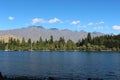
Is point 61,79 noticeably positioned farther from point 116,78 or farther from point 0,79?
point 0,79

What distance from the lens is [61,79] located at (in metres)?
77.1

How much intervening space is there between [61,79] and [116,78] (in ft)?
53.3

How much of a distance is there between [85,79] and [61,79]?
21.9ft

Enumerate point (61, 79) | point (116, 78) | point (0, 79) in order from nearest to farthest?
point (0, 79) → point (61, 79) → point (116, 78)

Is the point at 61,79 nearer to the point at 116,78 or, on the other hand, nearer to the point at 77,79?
the point at 77,79

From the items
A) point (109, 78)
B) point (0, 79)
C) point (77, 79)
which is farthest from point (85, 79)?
point (0, 79)

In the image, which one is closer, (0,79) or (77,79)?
(0,79)

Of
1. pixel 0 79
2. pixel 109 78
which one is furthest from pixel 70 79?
pixel 0 79

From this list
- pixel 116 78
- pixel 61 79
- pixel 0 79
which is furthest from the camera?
pixel 116 78

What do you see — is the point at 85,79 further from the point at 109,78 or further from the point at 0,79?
the point at 0,79

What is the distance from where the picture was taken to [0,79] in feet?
186

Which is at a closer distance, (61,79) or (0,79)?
(0,79)

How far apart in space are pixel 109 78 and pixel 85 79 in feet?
25.9

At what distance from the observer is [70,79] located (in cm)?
7756
